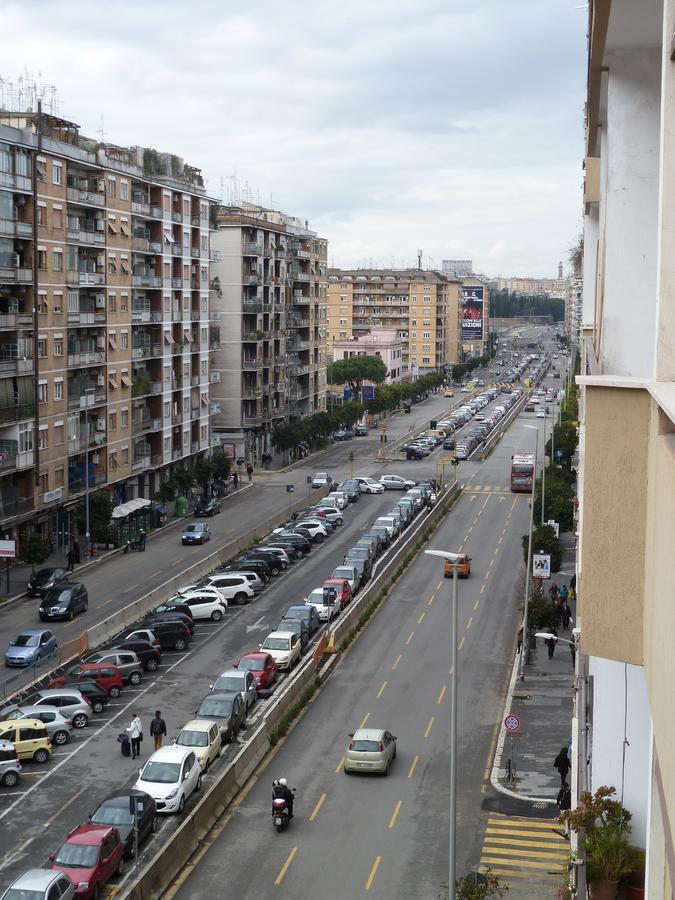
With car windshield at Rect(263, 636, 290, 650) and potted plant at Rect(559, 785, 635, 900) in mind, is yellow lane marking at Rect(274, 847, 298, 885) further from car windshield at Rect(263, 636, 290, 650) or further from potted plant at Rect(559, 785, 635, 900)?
car windshield at Rect(263, 636, 290, 650)

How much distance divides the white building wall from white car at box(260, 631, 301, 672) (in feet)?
81.4

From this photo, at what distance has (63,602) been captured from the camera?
49469 mm

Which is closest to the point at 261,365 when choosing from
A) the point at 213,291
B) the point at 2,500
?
the point at 213,291

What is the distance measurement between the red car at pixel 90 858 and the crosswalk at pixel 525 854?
8075mm

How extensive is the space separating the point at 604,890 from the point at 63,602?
1411 inches

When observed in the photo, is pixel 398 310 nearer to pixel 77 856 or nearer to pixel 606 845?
pixel 77 856

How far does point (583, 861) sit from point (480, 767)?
1574 cm

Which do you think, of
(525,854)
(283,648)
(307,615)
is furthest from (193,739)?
(307,615)

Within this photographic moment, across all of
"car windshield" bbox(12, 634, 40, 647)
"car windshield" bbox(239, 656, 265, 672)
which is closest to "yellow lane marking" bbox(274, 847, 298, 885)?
"car windshield" bbox(239, 656, 265, 672)

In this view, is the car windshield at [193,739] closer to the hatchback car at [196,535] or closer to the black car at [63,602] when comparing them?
the black car at [63,602]

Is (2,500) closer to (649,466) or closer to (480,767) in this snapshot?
(480,767)

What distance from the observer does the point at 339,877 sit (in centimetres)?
2592

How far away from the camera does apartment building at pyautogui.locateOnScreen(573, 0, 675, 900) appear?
5930mm

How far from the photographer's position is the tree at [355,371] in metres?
139
